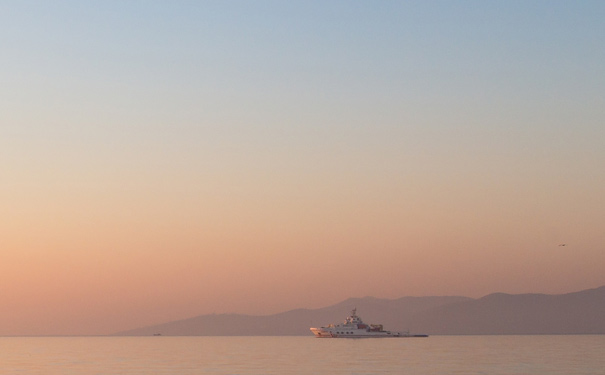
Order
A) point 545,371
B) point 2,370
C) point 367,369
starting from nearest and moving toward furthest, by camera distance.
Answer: point 545,371 < point 367,369 < point 2,370

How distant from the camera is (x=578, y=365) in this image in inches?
5133

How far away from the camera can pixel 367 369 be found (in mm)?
121375

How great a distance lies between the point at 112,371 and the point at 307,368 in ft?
94.8

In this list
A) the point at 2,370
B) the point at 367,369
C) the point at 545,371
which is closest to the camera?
the point at 545,371

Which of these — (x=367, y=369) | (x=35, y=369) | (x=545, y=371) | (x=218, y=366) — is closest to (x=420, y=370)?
(x=367, y=369)

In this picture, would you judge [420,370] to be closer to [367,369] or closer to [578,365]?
[367,369]

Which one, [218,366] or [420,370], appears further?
[218,366]

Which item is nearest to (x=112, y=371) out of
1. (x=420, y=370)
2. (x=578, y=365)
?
(x=420, y=370)

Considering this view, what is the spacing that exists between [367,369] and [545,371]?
24.7 metres

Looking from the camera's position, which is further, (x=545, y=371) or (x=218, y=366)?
(x=218, y=366)

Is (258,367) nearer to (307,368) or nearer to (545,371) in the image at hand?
(307,368)

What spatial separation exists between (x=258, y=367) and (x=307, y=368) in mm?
7813

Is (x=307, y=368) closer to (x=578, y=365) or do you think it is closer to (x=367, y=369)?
(x=367, y=369)

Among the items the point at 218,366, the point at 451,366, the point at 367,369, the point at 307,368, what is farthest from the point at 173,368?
the point at 451,366
